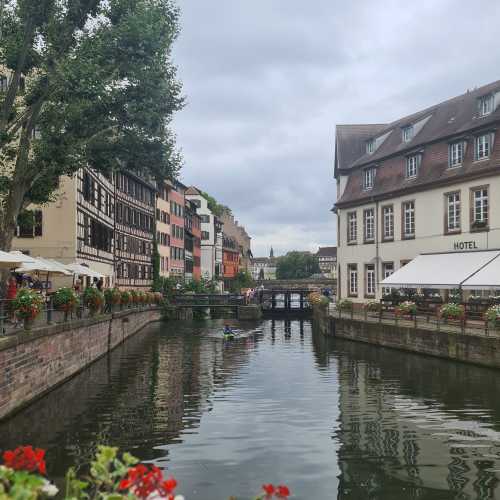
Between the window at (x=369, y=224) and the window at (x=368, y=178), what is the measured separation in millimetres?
1651

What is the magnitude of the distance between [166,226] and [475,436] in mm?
63750

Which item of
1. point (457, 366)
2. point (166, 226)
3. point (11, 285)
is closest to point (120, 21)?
point (11, 285)

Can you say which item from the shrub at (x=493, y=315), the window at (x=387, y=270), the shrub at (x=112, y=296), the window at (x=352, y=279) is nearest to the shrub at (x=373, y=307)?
the window at (x=387, y=270)

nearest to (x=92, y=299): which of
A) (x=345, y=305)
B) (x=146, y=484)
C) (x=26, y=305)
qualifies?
(x=26, y=305)

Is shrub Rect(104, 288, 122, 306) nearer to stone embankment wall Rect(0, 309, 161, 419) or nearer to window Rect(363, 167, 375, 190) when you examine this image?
stone embankment wall Rect(0, 309, 161, 419)

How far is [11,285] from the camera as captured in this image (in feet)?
77.4

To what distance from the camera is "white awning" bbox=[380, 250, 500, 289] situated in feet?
100

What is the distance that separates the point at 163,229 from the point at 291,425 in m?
60.5

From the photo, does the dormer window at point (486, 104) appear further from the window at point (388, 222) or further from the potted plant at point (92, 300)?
the potted plant at point (92, 300)

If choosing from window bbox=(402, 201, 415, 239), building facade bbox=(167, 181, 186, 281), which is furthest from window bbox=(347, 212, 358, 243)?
building facade bbox=(167, 181, 186, 281)

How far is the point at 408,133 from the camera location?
42.5m

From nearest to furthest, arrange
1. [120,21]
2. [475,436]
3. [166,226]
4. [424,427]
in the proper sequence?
[475,436] < [424,427] < [120,21] < [166,226]

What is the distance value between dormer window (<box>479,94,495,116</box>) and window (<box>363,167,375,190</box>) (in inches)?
370

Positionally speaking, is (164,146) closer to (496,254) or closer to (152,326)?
(496,254)
